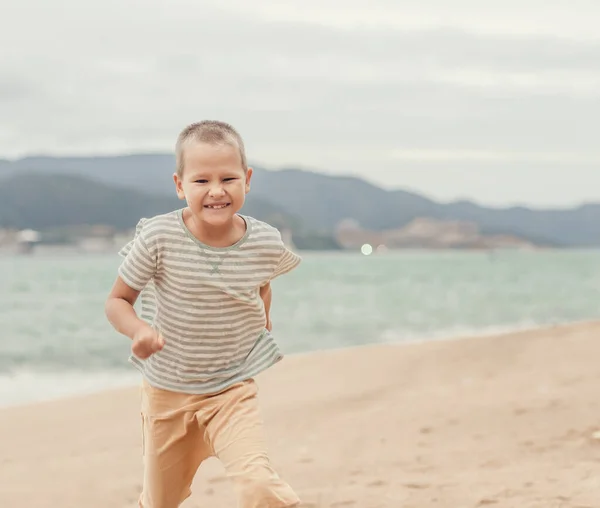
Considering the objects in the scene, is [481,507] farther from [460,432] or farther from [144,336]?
[144,336]

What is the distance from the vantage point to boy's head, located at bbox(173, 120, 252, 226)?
2848mm

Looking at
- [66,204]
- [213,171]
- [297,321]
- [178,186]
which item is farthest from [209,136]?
[66,204]

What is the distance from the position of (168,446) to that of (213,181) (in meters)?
0.91

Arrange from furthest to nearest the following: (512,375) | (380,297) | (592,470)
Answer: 1. (380,297)
2. (512,375)
3. (592,470)

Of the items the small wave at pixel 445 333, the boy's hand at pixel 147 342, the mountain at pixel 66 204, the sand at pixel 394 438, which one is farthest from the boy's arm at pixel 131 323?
the mountain at pixel 66 204

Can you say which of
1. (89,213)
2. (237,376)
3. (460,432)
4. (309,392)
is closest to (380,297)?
(309,392)

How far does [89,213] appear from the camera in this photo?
8688cm

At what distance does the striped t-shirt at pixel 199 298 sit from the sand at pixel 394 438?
1448mm

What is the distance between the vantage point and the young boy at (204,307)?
9.39 ft

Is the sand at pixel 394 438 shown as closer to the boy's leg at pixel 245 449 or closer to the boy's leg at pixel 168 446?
the boy's leg at pixel 168 446

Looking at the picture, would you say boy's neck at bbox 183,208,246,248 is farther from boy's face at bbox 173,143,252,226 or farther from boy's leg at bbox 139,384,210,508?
boy's leg at bbox 139,384,210,508

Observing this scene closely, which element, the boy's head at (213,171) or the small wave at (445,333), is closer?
the boy's head at (213,171)

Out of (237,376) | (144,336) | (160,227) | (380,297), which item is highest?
(160,227)

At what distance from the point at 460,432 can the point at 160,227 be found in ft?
10.4
